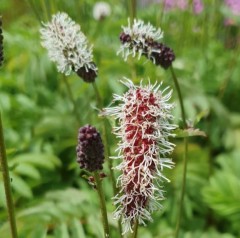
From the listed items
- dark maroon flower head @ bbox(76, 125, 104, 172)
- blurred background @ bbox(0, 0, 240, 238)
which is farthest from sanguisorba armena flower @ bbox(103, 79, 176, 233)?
blurred background @ bbox(0, 0, 240, 238)

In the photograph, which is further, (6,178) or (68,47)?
(68,47)

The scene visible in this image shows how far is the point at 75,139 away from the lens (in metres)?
2.37

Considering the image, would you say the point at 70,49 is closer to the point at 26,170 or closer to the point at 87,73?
the point at 87,73

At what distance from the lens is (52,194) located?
213 centimetres

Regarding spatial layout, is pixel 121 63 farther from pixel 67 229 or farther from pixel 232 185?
pixel 67 229

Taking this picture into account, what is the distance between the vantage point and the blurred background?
186 centimetres

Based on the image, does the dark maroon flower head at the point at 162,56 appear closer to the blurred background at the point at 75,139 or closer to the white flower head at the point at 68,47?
the white flower head at the point at 68,47

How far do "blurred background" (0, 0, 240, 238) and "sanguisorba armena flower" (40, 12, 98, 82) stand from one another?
54 cm

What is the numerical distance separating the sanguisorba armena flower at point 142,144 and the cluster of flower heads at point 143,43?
0.70 ft

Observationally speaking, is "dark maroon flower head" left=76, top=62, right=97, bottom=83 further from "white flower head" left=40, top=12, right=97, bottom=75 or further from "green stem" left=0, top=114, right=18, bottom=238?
"green stem" left=0, top=114, right=18, bottom=238

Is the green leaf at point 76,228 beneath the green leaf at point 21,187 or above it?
beneath

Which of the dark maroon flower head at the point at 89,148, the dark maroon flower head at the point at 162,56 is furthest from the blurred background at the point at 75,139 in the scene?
the dark maroon flower head at the point at 89,148

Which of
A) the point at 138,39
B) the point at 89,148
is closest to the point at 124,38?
the point at 138,39

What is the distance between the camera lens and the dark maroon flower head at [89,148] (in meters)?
0.99
